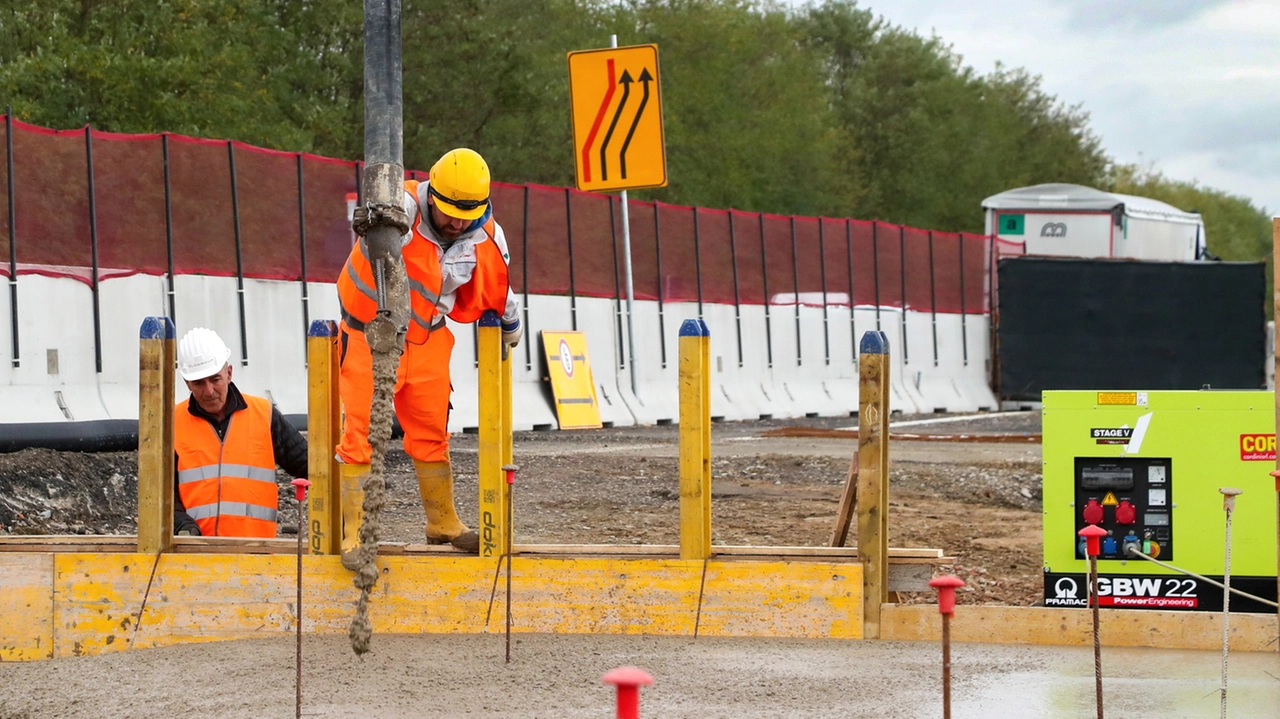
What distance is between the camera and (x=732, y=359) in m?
24.8

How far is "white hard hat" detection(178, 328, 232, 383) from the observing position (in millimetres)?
7578

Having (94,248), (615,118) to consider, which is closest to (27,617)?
(615,118)

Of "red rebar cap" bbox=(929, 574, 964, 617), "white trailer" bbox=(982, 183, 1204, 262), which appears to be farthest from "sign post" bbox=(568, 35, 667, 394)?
"white trailer" bbox=(982, 183, 1204, 262)

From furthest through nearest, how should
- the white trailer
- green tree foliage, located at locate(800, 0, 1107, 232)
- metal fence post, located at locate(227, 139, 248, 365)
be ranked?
green tree foliage, located at locate(800, 0, 1107, 232) → the white trailer → metal fence post, located at locate(227, 139, 248, 365)

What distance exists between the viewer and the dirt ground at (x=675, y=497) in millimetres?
10703

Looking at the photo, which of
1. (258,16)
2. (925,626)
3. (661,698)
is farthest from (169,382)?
(258,16)

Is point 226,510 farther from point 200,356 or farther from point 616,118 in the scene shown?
point 616,118

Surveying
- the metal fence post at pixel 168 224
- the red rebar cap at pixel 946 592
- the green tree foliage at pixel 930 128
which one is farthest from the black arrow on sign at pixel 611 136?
the green tree foliage at pixel 930 128

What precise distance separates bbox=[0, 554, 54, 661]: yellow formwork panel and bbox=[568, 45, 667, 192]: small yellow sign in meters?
7.42

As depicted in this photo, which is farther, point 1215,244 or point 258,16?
point 1215,244

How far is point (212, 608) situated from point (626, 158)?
7629 millimetres

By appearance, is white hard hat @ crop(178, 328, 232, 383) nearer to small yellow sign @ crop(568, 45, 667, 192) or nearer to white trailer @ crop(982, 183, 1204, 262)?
small yellow sign @ crop(568, 45, 667, 192)

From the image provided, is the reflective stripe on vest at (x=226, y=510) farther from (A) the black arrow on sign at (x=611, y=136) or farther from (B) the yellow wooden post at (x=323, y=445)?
(A) the black arrow on sign at (x=611, y=136)

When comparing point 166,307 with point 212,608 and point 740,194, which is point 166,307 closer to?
point 212,608
